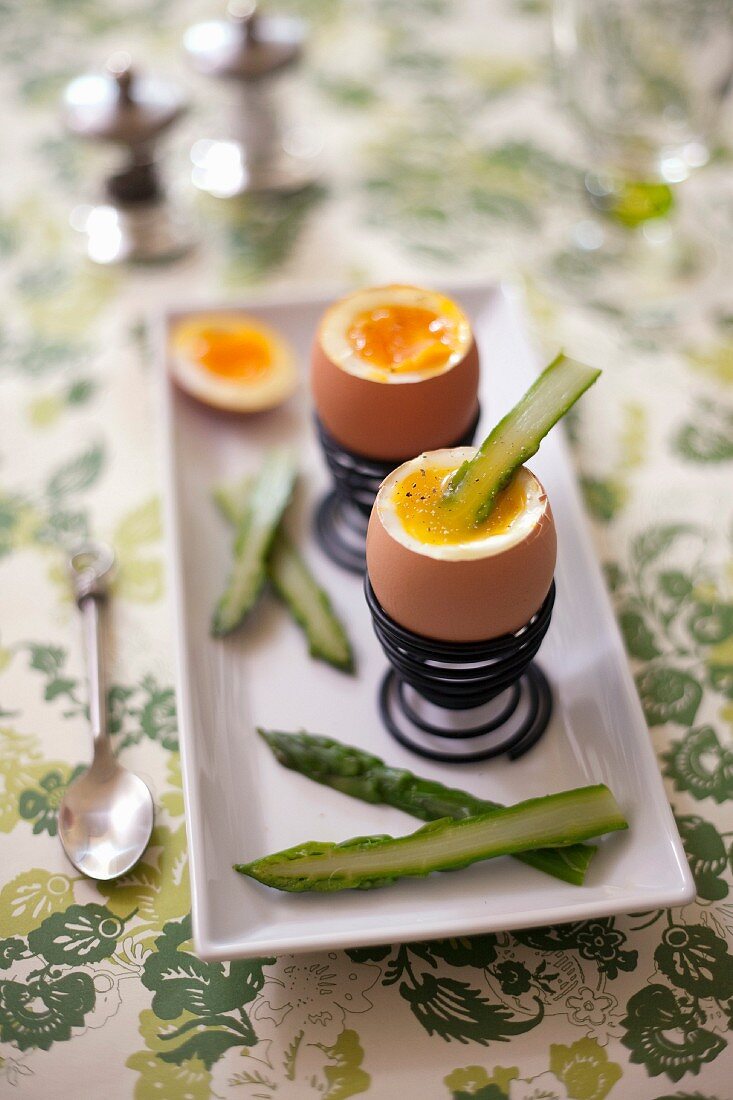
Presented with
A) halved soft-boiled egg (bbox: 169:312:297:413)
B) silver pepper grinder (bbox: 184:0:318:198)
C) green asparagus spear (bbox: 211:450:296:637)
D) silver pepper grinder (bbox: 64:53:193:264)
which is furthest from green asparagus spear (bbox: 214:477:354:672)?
silver pepper grinder (bbox: 184:0:318:198)

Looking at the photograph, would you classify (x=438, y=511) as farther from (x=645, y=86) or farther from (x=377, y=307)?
(x=645, y=86)

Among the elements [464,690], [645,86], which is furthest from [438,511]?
[645,86]

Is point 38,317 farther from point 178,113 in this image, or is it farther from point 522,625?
point 522,625

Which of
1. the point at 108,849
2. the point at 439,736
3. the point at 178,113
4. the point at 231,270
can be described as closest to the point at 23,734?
the point at 108,849

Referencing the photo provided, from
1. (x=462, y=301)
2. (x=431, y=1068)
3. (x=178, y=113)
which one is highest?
(x=178, y=113)

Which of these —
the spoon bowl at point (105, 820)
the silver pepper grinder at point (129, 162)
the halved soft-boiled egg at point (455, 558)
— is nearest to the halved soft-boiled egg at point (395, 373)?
the halved soft-boiled egg at point (455, 558)

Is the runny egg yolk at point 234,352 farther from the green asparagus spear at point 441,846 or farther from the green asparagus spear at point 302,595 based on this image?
the green asparagus spear at point 441,846
